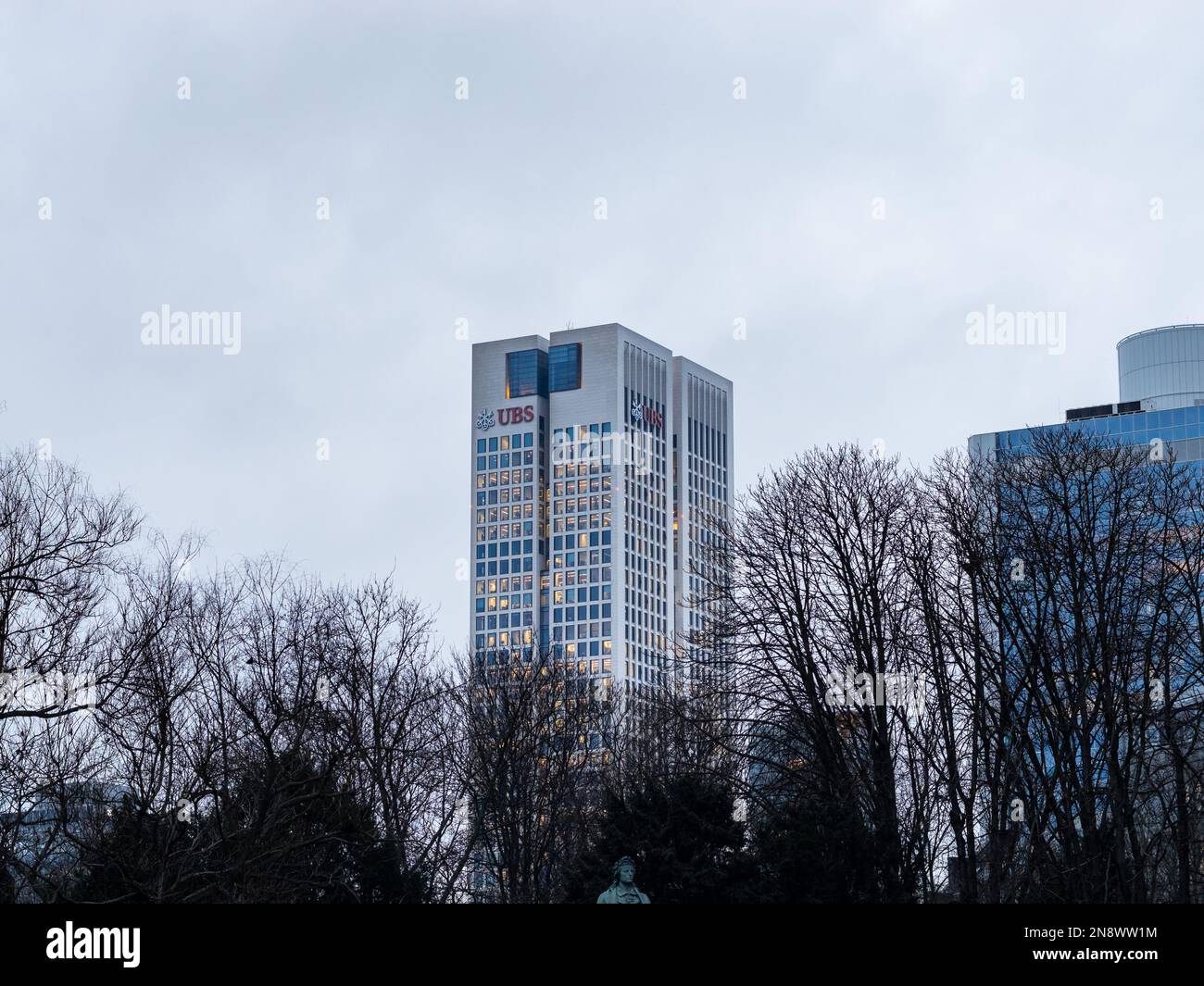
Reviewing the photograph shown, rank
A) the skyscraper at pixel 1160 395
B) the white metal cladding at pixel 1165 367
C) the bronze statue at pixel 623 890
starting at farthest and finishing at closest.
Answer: the white metal cladding at pixel 1165 367 < the skyscraper at pixel 1160 395 < the bronze statue at pixel 623 890

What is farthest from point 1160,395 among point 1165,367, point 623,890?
point 623,890

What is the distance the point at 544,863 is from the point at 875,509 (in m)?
18.9

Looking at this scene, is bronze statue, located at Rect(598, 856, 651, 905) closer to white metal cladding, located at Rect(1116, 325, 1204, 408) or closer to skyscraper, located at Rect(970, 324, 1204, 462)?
skyscraper, located at Rect(970, 324, 1204, 462)

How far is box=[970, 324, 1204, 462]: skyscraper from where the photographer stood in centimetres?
14300

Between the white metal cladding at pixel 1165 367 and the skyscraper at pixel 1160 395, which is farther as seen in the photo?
the white metal cladding at pixel 1165 367

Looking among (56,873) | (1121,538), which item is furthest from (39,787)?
(1121,538)

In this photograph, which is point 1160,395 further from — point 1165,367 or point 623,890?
point 623,890

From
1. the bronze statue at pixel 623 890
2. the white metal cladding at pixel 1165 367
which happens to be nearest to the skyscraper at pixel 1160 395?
the white metal cladding at pixel 1165 367

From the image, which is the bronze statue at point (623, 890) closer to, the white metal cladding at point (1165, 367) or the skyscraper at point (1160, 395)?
the skyscraper at point (1160, 395)

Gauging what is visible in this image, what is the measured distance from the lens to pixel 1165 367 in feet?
511

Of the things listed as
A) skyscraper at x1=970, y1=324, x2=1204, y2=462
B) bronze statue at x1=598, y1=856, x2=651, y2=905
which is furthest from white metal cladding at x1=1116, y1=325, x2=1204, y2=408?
bronze statue at x1=598, y1=856, x2=651, y2=905

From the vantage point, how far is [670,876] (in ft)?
125

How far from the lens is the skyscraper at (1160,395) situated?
14300cm
